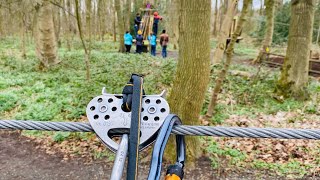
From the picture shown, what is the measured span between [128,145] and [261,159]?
462 centimetres

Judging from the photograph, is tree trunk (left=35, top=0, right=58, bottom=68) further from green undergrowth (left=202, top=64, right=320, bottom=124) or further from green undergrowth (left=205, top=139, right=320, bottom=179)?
green undergrowth (left=205, top=139, right=320, bottom=179)

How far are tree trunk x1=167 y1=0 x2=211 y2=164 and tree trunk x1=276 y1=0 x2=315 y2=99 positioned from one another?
13.7 ft

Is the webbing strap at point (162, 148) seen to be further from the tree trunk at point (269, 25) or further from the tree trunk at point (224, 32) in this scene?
the tree trunk at point (269, 25)

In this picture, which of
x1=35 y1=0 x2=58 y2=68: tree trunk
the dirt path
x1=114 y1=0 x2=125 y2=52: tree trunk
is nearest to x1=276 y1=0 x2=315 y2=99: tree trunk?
the dirt path

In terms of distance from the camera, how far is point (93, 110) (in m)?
1.06

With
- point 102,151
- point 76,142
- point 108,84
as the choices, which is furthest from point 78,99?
point 102,151

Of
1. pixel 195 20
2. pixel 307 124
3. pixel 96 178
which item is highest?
pixel 195 20

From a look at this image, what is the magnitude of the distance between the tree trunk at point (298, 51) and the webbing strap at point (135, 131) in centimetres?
763

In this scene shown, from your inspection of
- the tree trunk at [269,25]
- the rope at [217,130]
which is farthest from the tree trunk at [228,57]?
the tree trunk at [269,25]

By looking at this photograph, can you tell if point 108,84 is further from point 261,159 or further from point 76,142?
point 261,159

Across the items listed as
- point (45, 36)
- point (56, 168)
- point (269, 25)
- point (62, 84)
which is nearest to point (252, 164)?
point (56, 168)

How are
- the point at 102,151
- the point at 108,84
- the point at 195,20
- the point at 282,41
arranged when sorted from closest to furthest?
the point at 195,20 < the point at 102,151 < the point at 108,84 < the point at 282,41

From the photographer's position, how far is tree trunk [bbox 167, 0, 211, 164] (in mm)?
4355

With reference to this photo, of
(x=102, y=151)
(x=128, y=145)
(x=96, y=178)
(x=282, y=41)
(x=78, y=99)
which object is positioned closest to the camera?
(x=128, y=145)
